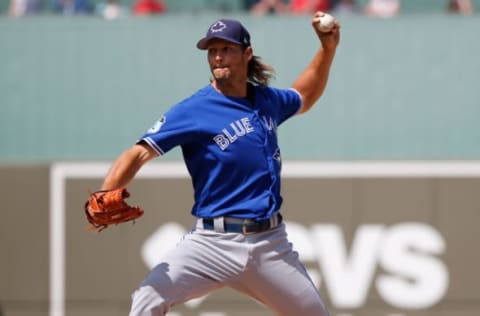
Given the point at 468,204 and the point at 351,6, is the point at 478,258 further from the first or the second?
the point at 351,6

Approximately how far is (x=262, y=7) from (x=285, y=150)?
124 centimetres

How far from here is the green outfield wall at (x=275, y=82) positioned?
304 inches

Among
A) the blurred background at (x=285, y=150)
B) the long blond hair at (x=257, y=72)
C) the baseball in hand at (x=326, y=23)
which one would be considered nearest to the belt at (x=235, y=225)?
the long blond hair at (x=257, y=72)

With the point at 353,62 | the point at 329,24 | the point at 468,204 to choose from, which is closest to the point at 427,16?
the point at 353,62

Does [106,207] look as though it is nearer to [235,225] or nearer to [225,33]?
[235,225]

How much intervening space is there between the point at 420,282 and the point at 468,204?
67 cm

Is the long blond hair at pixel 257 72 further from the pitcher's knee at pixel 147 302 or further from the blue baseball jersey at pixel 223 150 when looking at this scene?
the pitcher's knee at pixel 147 302

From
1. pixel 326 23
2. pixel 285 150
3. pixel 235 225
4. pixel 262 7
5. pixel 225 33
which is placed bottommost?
pixel 235 225

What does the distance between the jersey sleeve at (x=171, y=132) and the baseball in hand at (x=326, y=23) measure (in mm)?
977

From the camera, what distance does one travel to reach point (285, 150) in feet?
25.7

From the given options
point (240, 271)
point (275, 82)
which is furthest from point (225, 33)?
point (275, 82)

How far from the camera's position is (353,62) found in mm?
7777

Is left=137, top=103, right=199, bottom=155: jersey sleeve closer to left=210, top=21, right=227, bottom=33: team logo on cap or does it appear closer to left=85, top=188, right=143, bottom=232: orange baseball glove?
left=85, top=188, right=143, bottom=232: orange baseball glove

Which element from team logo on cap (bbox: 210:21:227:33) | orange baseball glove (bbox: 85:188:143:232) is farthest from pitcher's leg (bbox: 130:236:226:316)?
team logo on cap (bbox: 210:21:227:33)
